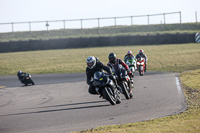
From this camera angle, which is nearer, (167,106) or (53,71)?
(167,106)

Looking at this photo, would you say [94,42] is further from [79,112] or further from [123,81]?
[79,112]

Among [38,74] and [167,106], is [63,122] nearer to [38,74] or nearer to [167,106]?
[167,106]

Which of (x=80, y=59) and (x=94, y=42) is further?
(x=94, y=42)

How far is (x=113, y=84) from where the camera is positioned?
11.7 m

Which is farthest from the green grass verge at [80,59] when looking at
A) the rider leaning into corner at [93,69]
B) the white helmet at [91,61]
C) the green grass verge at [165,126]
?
the green grass verge at [165,126]

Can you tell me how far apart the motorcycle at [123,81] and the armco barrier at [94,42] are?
26272 mm

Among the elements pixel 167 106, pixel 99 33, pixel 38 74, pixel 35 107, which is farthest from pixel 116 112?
pixel 99 33

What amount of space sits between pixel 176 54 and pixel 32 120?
1009 inches

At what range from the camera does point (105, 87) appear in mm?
11438

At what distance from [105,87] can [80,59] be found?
76.9ft

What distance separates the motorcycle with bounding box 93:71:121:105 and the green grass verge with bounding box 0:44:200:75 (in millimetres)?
16877

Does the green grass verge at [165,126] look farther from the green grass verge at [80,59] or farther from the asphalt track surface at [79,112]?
the green grass verge at [80,59]

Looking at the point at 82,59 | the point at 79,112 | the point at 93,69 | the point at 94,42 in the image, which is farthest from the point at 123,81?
the point at 94,42

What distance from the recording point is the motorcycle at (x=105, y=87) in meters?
11.4
